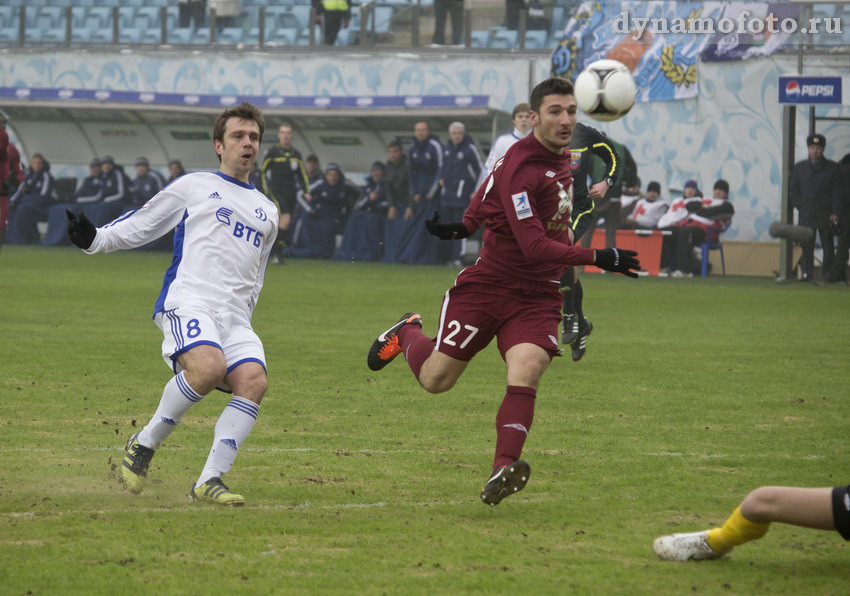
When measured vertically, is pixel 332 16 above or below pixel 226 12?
below

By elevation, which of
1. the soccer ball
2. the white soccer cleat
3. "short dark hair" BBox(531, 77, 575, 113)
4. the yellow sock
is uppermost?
the soccer ball

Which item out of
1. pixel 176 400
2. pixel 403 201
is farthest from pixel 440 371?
pixel 403 201

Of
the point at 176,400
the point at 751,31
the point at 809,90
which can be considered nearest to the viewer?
the point at 176,400

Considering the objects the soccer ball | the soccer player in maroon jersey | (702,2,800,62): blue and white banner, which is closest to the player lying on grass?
the soccer player in maroon jersey

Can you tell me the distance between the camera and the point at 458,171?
2253cm

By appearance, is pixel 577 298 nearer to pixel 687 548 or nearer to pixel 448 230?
pixel 448 230

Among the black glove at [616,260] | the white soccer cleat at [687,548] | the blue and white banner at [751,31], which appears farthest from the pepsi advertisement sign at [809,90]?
the white soccer cleat at [687,548]

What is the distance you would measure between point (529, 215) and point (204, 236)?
1.55 meters

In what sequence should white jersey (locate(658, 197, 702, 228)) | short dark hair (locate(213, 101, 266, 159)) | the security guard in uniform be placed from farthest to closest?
white jersey (locate(658, 197, 702, 228)) < the security guard in uniform < short dark hair (locate(213, 101, 266, 159))

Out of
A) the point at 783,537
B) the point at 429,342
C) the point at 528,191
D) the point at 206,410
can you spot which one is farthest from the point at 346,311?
the point at 783,537

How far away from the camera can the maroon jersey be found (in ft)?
19.4

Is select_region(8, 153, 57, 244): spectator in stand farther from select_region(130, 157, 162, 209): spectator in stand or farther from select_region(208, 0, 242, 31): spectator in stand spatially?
select_region(208, 0, 242, 31): spectator in stand

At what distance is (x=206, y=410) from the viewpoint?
8.27m

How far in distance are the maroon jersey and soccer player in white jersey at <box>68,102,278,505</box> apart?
1.11 m
